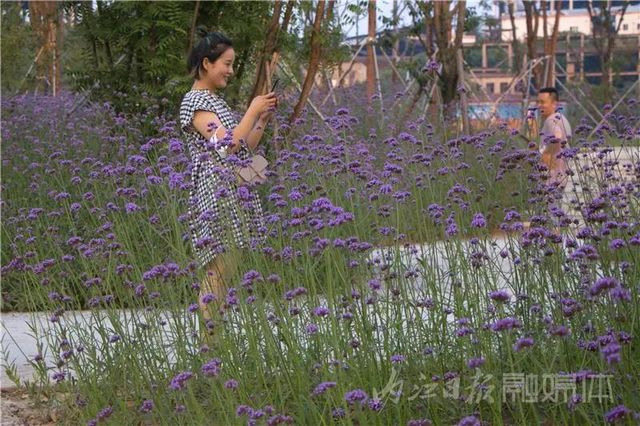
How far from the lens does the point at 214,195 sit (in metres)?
4.72

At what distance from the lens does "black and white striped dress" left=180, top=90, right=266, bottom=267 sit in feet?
13.6

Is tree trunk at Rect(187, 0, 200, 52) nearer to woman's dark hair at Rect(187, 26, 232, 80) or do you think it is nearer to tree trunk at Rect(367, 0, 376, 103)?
woman's dark hair at Rect(187, 26, 232, 80)

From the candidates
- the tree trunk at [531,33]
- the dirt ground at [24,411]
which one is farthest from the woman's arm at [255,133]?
the tree trunk at [531,33]

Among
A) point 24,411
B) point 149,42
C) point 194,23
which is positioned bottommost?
point 24,411

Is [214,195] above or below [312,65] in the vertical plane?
below

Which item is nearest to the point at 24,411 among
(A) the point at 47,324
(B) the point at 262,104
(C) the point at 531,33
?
(A) the point at 47,324

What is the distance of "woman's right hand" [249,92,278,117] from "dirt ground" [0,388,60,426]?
148 centimetres

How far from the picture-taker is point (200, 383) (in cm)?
401

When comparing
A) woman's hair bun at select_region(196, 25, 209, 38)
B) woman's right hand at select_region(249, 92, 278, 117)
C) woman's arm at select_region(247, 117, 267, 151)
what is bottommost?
woman's arm at select_region(247, 117, 267, 151)

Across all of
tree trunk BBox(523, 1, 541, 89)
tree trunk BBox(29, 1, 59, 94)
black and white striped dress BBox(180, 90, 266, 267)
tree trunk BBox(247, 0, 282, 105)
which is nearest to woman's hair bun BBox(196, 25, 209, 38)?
→ tree trunk BBox(247, 0, 282, 105)

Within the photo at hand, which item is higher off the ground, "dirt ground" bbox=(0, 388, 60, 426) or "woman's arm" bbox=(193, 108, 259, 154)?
"woman's arm" bbox=(193, 108, 259, 154)

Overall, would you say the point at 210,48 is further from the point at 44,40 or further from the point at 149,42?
the point at 44,40

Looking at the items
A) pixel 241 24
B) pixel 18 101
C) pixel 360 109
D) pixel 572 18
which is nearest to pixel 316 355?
pixel 241 24

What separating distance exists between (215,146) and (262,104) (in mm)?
289
